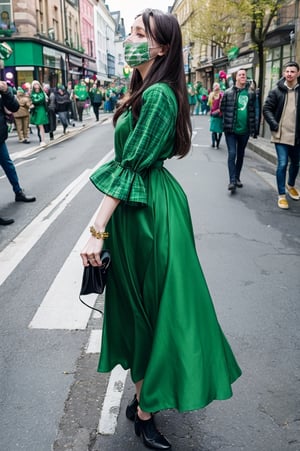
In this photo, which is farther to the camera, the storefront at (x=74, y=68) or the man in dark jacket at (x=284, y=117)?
the storefront at (x=74, y=68)

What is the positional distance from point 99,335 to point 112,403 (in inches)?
32.0

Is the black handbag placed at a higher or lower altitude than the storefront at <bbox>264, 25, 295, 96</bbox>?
lower

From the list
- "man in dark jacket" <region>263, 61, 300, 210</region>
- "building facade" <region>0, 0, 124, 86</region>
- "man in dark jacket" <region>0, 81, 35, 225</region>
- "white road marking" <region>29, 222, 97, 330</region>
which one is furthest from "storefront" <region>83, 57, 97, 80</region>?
"white road marking" <region>29, 222, 97, 330</region>

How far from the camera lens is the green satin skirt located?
2127mm

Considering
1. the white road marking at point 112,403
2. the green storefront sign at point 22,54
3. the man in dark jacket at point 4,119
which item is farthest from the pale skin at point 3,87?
the green storefront sign at point 22,54

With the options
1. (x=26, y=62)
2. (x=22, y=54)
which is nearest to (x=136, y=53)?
(x=26, y=62)

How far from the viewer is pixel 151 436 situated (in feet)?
7.82

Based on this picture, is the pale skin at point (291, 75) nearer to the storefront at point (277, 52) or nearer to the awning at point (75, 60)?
the storefront at point (277, 52)

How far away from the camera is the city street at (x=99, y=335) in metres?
2.49

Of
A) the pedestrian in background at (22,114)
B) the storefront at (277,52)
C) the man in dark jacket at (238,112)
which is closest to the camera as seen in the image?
the man in dark jacket at (238,112)

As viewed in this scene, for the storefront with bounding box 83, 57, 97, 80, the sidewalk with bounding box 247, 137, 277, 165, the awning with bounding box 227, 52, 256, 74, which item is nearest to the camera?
the sidewalk with bounding box 247, 137, 277, 165

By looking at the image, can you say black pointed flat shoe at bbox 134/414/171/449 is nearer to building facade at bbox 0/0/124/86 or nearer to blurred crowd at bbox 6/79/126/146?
blurred crowd at bbox 6/79/126/146

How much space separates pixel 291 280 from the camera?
15.0 feet

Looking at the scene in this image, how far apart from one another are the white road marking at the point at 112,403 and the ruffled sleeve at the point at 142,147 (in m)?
1.19
